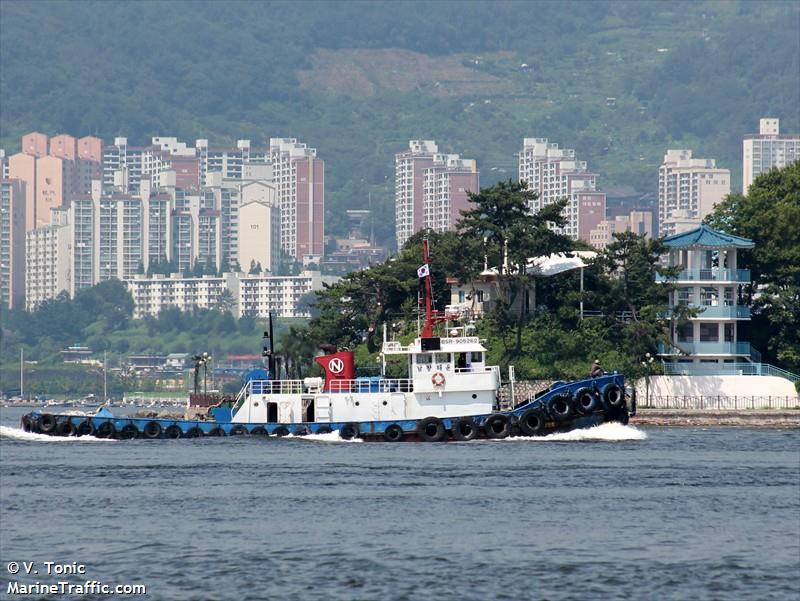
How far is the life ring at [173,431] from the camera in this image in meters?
72.7

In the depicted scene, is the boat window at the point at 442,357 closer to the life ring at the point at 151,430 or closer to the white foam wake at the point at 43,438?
the life ring at the point at 151,430

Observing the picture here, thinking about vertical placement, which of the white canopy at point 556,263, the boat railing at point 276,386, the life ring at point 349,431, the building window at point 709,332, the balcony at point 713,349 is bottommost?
the life ring at point 349,431

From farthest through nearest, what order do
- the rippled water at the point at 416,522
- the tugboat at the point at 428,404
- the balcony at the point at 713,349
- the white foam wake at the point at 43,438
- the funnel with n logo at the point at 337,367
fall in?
the balcony at the point at 713,349, the white foam wake at the point at 43,438, the funnel with n logo at the point at 337,367, the tugboat at the point at 428,404, the rippled water at the point at 416,522

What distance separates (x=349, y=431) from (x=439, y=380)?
394 centimetres

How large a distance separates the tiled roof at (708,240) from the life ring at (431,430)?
110ft

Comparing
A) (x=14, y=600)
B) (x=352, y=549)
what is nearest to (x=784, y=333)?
(x=352, y=549)

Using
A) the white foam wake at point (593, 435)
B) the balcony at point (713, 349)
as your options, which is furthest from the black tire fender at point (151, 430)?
the balcony at point (713, 349)

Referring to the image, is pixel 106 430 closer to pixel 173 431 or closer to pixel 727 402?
pixel 173 431

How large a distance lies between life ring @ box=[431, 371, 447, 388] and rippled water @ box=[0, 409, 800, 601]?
4838 millimetres

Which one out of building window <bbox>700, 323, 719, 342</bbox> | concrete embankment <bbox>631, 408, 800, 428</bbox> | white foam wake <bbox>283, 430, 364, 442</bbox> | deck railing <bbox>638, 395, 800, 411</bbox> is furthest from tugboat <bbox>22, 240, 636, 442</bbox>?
building window <bbox>700, 323, 719, 342</bbox>

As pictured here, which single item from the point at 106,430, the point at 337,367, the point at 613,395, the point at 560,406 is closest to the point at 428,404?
the point at 337,367

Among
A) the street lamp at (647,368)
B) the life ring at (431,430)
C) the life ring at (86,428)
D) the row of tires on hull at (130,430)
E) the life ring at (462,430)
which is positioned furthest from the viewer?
the street lamp at (647,368)

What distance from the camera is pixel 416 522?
42.3m

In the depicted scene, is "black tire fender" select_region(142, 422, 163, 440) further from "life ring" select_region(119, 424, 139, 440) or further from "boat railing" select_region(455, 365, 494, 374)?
"boat railing" select_region(455, 365, 494, 374)
